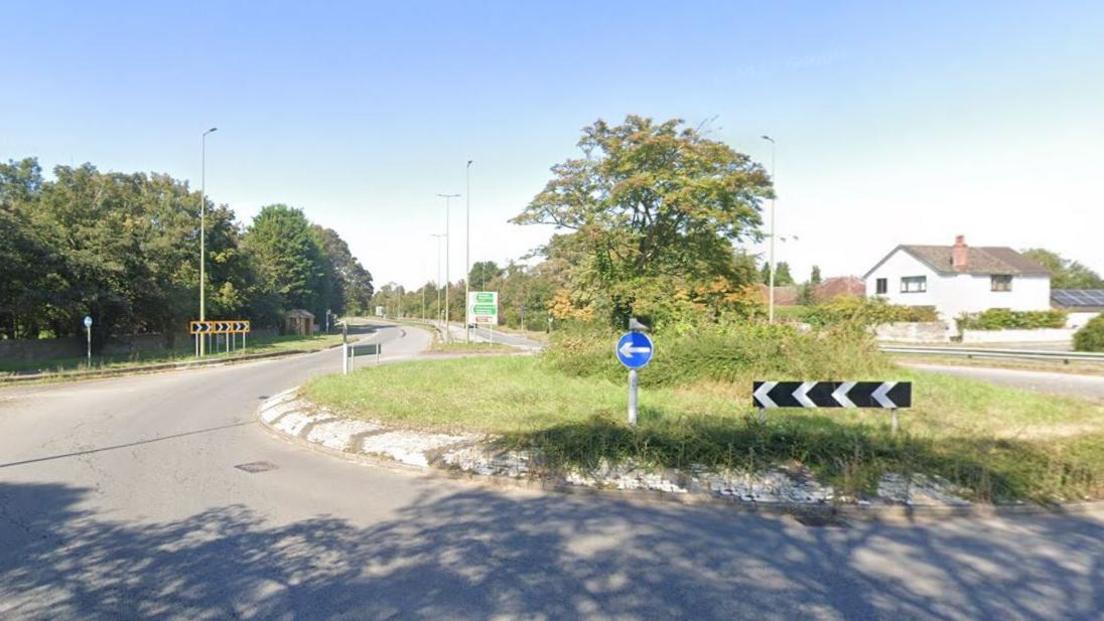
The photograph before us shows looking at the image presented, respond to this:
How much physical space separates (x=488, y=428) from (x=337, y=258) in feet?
357

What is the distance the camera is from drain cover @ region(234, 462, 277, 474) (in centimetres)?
738

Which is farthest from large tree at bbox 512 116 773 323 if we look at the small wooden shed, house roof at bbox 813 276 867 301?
house roof at bbox 813 276 867 301

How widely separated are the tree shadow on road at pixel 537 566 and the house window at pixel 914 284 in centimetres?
4838

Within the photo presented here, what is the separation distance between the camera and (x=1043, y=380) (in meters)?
17.8

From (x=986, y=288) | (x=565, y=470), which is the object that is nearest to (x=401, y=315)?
(x=986, y=288)

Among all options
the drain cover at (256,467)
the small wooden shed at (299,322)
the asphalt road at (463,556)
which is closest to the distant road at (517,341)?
the small wooden shed at (299,322)

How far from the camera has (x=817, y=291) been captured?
231ft

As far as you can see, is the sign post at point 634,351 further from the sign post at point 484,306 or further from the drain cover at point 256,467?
the sign post at point 484,306

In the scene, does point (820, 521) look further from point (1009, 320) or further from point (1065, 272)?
point (1065, 272)

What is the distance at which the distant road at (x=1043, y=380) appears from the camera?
1502cm

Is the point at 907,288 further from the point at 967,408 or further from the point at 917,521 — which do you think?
the point at 917,521

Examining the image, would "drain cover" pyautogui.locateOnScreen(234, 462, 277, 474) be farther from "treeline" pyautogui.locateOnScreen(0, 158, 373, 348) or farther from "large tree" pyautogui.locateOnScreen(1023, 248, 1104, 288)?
"large tree" pyautogui.locateOnScreen(1023, 248, 1104, 288)

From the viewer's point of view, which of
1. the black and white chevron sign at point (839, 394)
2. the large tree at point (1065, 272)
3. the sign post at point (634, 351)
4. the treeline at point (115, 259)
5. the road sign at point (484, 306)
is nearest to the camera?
the black and white chevron sign at point (839, 394)

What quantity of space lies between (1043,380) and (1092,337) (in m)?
11.3
